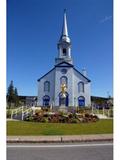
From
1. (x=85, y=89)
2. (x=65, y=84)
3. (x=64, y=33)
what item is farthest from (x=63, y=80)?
(x=64, y=33)

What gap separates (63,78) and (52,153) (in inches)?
1105

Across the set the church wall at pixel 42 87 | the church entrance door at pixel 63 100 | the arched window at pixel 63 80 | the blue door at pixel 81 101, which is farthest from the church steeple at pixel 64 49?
the blue door at pixel 81 101

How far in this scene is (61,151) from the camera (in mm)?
4051

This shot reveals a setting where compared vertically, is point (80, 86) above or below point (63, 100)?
above

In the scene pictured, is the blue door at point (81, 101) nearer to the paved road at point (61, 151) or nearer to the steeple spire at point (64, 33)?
the steeple spire at point (64, 33)

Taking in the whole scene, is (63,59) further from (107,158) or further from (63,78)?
(107,158)

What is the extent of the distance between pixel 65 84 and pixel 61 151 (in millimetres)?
27589

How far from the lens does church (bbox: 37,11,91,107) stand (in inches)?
1214

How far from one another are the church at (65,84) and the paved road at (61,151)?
25722mm

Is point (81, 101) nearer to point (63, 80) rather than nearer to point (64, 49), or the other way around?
point (63, 80)

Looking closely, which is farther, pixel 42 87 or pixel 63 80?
pixel 63 80
